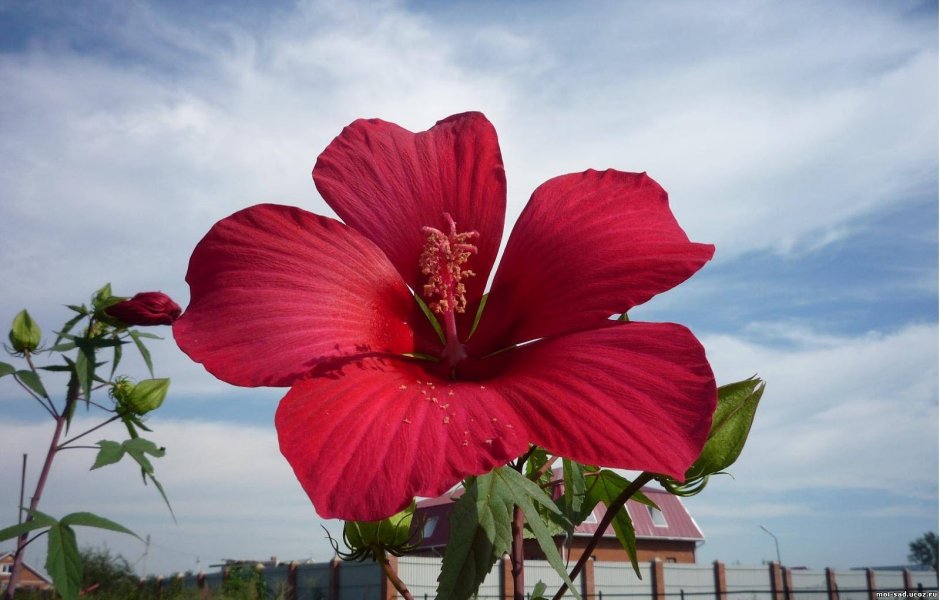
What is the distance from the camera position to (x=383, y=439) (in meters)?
0.54

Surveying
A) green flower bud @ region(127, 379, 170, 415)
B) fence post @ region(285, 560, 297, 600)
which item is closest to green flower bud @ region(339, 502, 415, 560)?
green flower bud @ region(127, 379, 170, 415)

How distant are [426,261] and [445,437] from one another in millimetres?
255

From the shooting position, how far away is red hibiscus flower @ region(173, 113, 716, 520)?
538 millimetres

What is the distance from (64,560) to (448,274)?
157 cm

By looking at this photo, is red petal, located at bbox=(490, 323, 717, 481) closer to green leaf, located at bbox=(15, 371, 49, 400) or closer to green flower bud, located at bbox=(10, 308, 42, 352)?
green leaf, located at bbox=(15, 371, 49, 400)

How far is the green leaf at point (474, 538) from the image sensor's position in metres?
0.58

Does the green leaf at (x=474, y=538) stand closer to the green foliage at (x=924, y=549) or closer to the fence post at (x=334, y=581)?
the fence post at (x=334, y=581)

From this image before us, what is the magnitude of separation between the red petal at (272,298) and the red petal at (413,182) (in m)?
0.04

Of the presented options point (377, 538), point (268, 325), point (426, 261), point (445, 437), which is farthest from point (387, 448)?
point (377, 538)

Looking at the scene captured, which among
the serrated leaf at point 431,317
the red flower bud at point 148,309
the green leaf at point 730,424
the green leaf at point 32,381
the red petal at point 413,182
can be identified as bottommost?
the green leaf at point 730,424

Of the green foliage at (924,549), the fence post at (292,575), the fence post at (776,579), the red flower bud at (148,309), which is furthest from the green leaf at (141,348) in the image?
the green foliage at (924,549)

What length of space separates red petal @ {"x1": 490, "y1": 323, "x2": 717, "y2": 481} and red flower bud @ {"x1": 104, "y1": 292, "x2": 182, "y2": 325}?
180 cm

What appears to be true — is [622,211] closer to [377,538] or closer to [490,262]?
[490,262]

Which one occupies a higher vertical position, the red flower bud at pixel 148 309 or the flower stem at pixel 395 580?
the red flower bud at pixel 148 309
